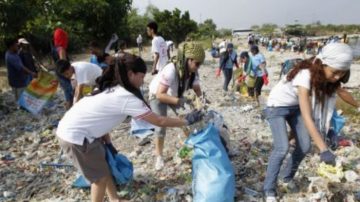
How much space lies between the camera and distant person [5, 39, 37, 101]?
812cm

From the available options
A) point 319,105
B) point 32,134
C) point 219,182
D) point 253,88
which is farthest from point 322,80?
point 253,88

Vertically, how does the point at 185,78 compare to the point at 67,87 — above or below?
above

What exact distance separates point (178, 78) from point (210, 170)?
42.8 inches

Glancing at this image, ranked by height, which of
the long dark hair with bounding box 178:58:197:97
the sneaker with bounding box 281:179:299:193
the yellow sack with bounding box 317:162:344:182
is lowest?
the sneaker with bounding box 281:179:299:193

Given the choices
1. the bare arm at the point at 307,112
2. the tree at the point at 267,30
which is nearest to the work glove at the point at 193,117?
the bare arm at the point at 307,112

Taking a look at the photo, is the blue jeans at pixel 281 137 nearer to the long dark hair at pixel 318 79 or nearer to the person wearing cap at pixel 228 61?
the long dark hair at pixel 318 79

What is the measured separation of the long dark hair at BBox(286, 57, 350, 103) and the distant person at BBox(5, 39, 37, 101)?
6.63m

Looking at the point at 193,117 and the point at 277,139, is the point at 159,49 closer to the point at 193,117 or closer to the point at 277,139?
the point at 193,117

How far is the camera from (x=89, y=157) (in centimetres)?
311

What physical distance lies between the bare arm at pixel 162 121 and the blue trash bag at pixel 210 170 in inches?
15.5

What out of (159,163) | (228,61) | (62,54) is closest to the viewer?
(159,163)

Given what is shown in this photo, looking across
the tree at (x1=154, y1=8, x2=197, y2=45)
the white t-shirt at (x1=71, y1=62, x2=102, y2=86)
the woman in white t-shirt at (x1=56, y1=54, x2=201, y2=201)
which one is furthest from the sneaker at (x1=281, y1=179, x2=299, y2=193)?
the tree at (x1=154, y1=8, x2=197, y2=45)

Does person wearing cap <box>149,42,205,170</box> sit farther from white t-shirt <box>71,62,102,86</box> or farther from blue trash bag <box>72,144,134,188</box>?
white t-shirt <box>71,62,102,86</box>

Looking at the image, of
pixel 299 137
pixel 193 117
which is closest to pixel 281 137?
pixel 299 137
